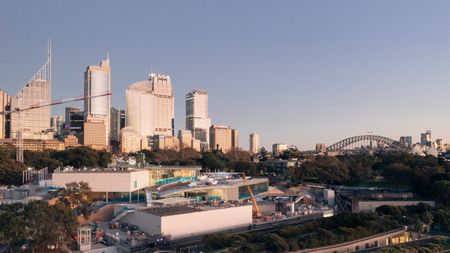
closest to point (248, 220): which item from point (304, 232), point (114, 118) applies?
point (304, 232)

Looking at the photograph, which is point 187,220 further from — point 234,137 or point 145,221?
point 234,137

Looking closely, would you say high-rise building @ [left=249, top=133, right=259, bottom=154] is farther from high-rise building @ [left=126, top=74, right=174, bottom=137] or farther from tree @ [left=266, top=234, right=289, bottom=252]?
tree @ [left=266, top=234, right=289, bottom=252]

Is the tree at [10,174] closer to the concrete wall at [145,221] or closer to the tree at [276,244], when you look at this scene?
the concrete wall at [145,221]

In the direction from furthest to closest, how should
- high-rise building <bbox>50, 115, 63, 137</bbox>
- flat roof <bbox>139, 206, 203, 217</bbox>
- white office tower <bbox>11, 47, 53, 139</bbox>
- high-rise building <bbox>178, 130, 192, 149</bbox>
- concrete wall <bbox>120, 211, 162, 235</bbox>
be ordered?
high-rise building <bbox>50, 115, 63, 137</bbox>, high-rise building <bbox>178, 130, 192, 149</bbox>, white office tower <bbox>11, 47, 53, 139</bbox>, flat roof <bbox>139, 206, 203, 217</bbox>, concrete wall <bbox>120, 211, 162, 235</bbox>

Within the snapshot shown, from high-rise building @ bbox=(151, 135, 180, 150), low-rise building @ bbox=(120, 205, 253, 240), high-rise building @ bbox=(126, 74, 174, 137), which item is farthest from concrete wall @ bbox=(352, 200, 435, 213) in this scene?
high-rise building @ bbox=(126, 74, 174, 137)

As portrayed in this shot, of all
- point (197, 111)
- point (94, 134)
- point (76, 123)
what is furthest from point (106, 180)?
point (197, 111)

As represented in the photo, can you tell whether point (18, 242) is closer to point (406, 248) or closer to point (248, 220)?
point (248, 220)
